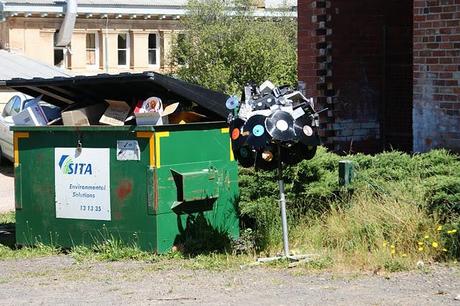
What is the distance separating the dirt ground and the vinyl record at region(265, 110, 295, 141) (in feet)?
3.94

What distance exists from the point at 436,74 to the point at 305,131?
2.82 meters

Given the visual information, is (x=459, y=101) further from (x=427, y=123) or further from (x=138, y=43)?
(x=138, y=43)

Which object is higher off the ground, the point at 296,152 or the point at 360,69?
the point at 360,69

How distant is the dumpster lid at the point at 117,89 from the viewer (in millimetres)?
10242

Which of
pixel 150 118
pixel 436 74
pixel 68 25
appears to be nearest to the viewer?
pixel 150 118

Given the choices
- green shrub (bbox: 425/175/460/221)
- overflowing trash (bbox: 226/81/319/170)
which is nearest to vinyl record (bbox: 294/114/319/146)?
overflowing trash (bbox: 226/81/319/170)

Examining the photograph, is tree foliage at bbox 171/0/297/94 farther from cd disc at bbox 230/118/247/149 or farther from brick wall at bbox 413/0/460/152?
cd disc at bbox 230/118/247/149

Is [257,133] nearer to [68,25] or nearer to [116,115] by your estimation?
[116,115]

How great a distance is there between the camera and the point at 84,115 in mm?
10789

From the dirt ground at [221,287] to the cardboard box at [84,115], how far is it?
1.83 m

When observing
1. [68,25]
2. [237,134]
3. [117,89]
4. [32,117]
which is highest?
[68,25]

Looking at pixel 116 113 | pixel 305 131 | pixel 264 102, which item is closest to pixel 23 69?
pixel 116 113

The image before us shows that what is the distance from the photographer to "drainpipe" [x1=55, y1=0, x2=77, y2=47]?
4631 centimetres

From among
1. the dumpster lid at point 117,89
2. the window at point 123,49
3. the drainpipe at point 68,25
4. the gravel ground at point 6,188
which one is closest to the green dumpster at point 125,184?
the dumpster lid at point 117,89
